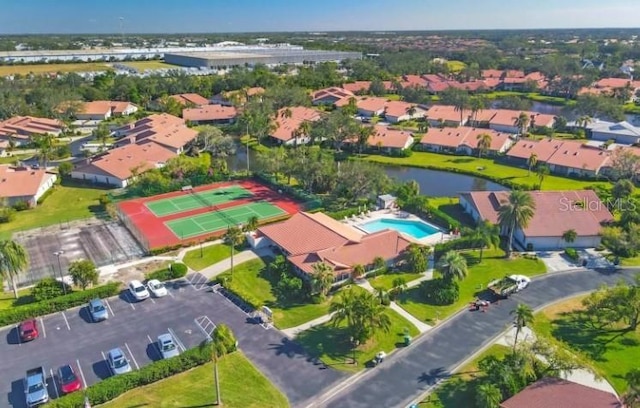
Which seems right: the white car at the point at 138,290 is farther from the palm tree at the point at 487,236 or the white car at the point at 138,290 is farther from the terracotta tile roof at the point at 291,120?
the terracotta tile roof at the point at 291,120

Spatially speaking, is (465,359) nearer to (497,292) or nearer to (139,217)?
(497,292)

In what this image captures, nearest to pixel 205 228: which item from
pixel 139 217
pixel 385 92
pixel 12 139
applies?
pixel 139 217

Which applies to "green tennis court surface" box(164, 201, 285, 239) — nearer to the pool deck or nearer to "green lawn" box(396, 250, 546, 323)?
the pool deck

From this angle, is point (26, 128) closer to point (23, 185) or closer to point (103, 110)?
point (103, 110)

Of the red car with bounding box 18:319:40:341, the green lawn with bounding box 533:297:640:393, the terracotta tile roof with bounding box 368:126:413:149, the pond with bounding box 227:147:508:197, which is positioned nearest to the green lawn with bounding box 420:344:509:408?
the green lawn with bounding box 533:297:640:393

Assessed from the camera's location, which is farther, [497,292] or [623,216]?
[623,216]

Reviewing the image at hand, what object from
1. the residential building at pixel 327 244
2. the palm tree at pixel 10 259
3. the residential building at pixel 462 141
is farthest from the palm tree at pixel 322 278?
the residential building at pixel 462 141
